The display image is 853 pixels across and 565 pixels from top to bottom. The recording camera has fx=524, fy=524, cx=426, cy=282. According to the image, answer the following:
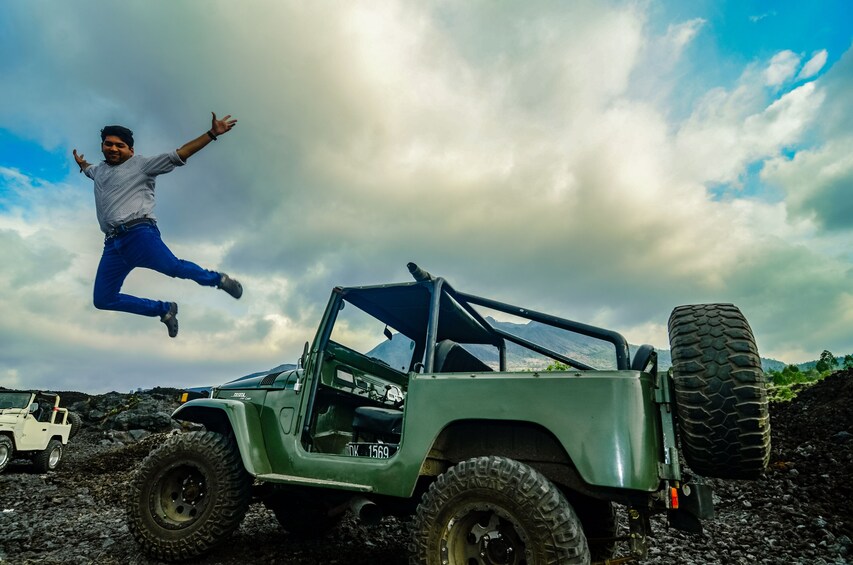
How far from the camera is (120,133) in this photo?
5383 mm

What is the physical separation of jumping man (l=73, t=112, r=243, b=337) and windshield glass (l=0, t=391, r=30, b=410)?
11.0m

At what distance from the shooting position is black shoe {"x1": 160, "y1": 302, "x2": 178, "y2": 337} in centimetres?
561

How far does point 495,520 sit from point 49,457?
48.9 feet

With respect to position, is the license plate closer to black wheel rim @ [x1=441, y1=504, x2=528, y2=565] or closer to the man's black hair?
black wheel rim @ [x1=441, y1=504, x2=528, y2=565]

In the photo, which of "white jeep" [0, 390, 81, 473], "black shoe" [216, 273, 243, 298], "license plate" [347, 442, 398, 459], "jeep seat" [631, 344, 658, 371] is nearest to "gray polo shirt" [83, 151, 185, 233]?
"black shoe" [216, 273, 243, 298]

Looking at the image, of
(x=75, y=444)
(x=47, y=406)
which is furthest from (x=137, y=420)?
(x=47, y=406)

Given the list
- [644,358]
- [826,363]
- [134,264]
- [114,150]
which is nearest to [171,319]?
[134,264]

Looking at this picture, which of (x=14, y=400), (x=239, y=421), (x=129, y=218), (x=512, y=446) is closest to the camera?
(x=512, y=446)

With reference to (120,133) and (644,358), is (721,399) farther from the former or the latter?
(120,133)

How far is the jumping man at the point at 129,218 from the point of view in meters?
5.03

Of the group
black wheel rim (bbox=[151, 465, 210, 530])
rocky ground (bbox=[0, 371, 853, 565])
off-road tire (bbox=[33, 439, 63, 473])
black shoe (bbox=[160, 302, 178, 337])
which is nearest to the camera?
black wheel rim (bbox=[151, 465, 210, 530])

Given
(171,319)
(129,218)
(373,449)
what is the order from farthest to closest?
(171,319), (129,218), (373,449)

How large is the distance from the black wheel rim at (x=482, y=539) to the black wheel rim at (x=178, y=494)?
2.35 meters

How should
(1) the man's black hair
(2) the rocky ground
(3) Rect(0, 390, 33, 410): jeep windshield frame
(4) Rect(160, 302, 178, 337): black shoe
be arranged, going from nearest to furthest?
1. (2) the rocky ground
2. (1) the man's black hair
3. (4) Rect(160, 302, 178, 337): black shoe
4. (3) Rect(0, 390, 33, 410): jeep windshield frame
